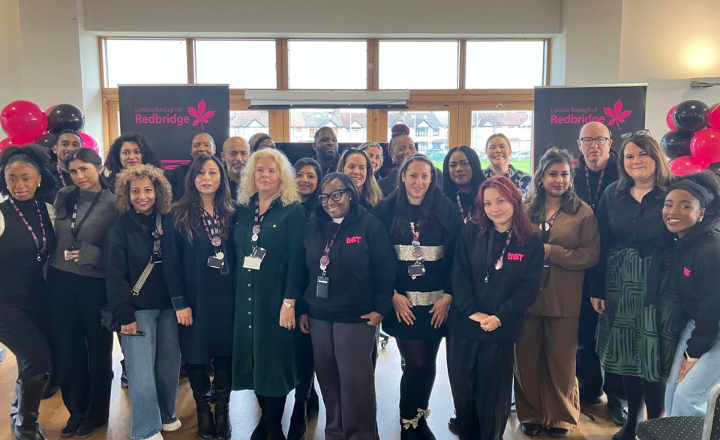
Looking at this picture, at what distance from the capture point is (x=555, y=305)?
2.82 meters

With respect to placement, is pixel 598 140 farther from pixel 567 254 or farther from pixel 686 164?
pixel 686 164

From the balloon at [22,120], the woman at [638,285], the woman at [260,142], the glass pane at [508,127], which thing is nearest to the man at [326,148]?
the woman at [260,142]

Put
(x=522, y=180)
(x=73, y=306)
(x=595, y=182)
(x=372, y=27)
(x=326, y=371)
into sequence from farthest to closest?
(x=372, y=27) < (x=522, y=180) < (x=595, y=182) < (x=73, y=306) < (x=326, y=371)

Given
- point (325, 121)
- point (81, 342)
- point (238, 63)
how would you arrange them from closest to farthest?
point (81, 342) < point (238, 63) < point (325, 121)

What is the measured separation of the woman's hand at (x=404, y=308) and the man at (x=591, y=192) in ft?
4.67

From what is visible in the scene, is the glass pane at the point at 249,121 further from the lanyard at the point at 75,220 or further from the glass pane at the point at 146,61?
the lanyard at the point at 75,220

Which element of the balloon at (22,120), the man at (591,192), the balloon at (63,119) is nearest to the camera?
the man at (591,192)

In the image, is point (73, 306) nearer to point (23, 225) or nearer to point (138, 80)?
point (23, 225)

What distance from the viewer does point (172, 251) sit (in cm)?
265

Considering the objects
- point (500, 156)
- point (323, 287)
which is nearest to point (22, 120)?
point (323, 287)

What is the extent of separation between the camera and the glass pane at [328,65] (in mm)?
7566

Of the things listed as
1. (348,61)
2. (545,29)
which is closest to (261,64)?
(348,61)

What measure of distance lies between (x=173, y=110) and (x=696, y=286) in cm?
475

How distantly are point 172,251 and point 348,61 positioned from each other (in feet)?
18.6
